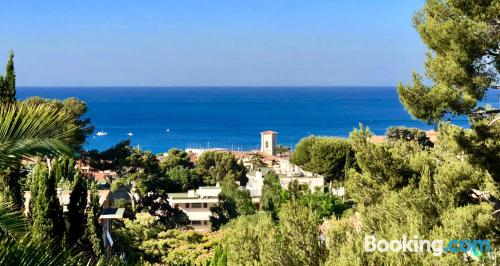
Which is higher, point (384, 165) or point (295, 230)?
point (384, 165)

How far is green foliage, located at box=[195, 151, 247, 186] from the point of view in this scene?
124 ft

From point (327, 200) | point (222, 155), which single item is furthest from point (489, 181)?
point (222, 155)

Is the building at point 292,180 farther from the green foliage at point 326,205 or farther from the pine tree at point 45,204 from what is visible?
the pine tree at point 45,204

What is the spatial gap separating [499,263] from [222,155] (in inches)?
1362

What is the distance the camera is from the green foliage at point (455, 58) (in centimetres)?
689

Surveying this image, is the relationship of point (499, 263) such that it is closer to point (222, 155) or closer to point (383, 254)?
point (383, 254)

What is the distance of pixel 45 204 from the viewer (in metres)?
10.0

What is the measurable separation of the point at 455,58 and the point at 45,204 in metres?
7.31

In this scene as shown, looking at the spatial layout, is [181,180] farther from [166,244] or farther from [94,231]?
[94,231]

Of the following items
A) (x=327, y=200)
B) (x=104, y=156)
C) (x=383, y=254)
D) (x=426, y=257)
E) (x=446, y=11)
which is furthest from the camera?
(x=104, y=156)

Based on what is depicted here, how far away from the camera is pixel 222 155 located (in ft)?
131

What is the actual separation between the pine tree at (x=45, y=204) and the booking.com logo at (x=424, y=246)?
633 cm

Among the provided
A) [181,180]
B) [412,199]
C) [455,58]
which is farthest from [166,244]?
[181,180]

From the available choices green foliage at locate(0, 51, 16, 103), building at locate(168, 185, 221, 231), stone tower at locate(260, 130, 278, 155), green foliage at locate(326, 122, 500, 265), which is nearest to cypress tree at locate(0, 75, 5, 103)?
green foliage at locate(0, 51, 16, 103)
